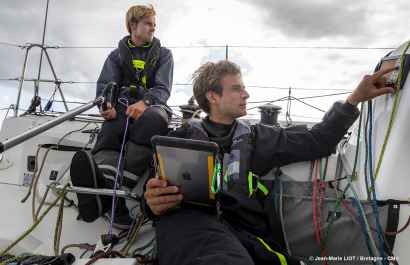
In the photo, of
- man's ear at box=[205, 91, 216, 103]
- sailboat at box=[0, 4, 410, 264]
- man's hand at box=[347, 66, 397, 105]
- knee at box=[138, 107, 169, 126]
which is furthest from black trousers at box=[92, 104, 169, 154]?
man's hand at box=[347, 66, 397, 105]

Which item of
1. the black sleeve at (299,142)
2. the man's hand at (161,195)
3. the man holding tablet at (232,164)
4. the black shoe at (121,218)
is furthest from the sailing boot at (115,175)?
the black sleeve at (299,142)

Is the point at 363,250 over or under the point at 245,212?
under

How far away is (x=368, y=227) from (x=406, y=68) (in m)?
0.65

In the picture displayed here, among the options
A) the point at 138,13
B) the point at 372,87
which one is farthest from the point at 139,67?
the point at 372,87

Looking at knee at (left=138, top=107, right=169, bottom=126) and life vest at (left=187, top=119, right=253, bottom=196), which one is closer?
life vest at (left=187, top=119, right=253, bottom=196)

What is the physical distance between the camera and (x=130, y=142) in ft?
5.82

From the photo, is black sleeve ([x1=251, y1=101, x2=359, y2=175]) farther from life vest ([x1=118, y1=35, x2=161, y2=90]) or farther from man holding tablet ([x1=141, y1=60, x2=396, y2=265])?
life vest ([x1=118, y1=35, x2=161, y2=90])

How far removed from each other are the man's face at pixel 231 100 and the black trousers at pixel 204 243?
2.05 feet

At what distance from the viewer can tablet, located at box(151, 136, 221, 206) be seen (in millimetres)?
1084

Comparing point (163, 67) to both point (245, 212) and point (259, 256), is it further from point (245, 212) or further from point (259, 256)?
point (259, 256)

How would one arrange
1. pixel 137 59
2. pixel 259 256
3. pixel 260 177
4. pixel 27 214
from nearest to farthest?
pixel 259 256 → pixel 260 177 → pixel 27 214 → pixel 137 59

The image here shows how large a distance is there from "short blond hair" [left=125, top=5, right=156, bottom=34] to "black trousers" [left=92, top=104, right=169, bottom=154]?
756 millimetres

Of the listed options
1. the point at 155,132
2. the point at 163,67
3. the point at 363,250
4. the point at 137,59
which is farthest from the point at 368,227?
the point at 137,59

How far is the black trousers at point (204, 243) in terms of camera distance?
0.92m
